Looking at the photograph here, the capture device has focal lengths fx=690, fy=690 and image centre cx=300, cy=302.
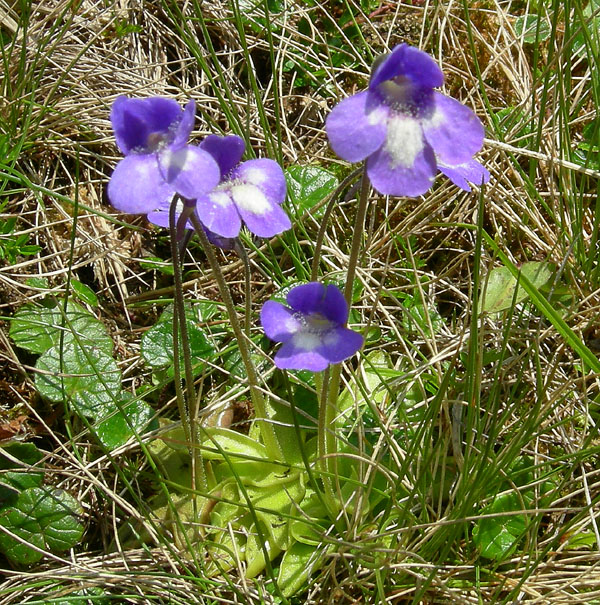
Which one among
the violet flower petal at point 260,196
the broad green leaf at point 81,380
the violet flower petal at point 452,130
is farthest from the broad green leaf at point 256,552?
the violet flower petal at point 452,130

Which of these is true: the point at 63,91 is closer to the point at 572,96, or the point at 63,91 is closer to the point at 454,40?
the point at 454,40

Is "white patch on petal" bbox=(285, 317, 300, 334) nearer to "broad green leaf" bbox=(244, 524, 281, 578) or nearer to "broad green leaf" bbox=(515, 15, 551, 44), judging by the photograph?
"broad green leaf" bbox=(244, 524, 281, 578)

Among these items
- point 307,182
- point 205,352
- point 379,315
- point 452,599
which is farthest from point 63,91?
point 452,599

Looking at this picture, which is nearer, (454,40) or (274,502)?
(274,502)

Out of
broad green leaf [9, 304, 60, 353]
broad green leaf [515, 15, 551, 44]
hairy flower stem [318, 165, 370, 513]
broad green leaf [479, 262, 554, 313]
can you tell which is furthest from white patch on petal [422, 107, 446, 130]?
broad green leaf [515, 15, 551, 44]

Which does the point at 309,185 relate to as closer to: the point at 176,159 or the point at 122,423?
the point at 122,423

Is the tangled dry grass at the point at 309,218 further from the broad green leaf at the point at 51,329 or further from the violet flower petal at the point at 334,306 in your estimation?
the violet flower petal at the point at 334,306

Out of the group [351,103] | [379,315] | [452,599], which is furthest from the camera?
[379,315]
